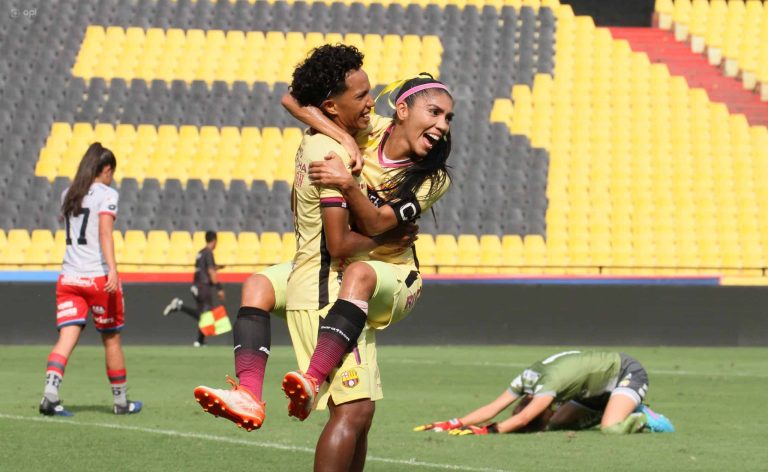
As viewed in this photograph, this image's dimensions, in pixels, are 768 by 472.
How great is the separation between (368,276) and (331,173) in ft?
1.47

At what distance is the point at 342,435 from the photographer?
18.2 feet

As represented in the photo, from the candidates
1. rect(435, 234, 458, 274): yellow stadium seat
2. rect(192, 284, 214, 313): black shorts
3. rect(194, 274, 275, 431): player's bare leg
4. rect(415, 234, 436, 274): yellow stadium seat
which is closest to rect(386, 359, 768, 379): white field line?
rect(192, 284, 214, 313): black shorts

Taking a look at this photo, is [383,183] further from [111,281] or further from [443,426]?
[111,281]

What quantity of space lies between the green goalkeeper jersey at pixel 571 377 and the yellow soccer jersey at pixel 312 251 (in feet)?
15.1

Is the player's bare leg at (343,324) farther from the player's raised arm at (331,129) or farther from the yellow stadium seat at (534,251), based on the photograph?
the yellow stadium seat at (534,251)

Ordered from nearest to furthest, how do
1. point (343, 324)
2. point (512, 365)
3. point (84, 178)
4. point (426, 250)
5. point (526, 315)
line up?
point (343, 324), point (84, 178), point (512, 365), point (526, 315), point (426, 250)

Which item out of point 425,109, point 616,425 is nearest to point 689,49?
point 616,425

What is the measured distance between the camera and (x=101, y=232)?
10266mm

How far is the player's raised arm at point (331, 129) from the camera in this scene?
5664mm

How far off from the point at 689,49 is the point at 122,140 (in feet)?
39.8

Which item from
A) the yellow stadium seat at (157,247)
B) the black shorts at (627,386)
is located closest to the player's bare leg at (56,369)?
the black shorts at (627,386)

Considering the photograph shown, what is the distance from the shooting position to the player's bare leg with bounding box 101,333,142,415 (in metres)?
10.6

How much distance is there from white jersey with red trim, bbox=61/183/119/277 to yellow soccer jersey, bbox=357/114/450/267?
15.5ft

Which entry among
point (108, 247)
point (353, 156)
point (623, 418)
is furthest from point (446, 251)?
point (353, 156)
